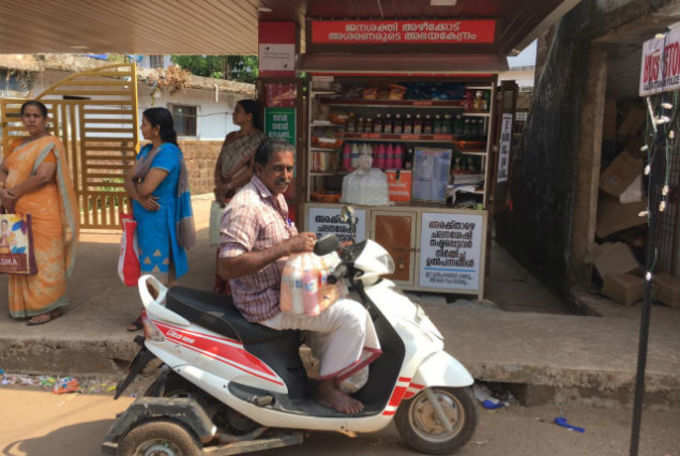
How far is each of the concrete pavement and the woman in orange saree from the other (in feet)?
0.62

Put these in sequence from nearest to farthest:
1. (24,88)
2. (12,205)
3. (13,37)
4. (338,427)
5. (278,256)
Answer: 1. (278,256)
2. (338,427)
3. (12,205)
4. (13,37)
5. (24,88)

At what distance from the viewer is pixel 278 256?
8.13 ft

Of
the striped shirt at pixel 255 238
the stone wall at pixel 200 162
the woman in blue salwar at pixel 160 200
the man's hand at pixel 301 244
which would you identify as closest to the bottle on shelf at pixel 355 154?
the woman in blue salwar at pixel 160 200

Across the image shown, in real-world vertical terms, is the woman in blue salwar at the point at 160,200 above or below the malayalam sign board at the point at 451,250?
above

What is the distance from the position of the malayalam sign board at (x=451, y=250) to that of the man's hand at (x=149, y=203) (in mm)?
2521

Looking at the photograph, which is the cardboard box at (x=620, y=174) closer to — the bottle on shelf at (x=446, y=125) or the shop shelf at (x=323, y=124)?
the bottle on shelf at (x=446, y=125)

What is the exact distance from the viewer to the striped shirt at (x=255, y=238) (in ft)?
8.23

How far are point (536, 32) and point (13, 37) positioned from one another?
6.51 m

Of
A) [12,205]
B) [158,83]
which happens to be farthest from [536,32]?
[158,83]

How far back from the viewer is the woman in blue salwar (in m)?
3.83

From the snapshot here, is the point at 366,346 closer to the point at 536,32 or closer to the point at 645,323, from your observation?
the point at 645,323

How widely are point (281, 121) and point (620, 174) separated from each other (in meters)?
3.56

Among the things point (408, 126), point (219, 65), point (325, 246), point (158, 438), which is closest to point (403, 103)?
point (408, 126)

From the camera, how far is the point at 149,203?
3850 millimetres
